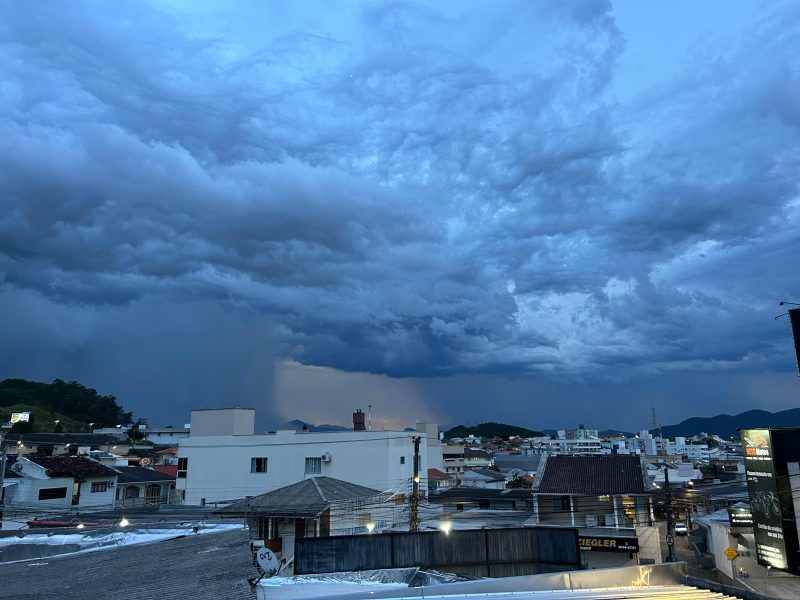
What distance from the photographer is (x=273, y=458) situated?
168 feet

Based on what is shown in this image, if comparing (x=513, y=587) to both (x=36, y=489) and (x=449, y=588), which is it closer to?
(x=449, y=588)

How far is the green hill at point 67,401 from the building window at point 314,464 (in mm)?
115216

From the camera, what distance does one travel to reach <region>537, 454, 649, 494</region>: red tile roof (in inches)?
1483

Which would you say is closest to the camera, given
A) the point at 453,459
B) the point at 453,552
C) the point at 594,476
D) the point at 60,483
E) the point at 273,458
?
the point at 453,552

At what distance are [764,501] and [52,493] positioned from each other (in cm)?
5521

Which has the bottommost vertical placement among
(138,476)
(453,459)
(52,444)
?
(138,476)

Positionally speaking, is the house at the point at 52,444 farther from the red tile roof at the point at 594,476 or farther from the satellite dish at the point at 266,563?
the satellite dish at the point at 266,563

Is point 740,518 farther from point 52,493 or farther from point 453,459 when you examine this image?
point 453,459

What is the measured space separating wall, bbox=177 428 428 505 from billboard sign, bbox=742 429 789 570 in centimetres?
2713

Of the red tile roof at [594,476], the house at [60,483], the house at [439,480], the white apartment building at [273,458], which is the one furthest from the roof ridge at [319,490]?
the house at [439,480]

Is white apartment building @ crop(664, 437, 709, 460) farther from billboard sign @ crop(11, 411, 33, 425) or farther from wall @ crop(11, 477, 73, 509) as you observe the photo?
billboard sign @ crop(11, 411, 33, 425)

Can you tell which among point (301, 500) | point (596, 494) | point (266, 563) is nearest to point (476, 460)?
point (596, 494)

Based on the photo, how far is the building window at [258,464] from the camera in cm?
5153

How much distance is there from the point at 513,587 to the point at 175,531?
1217cm
